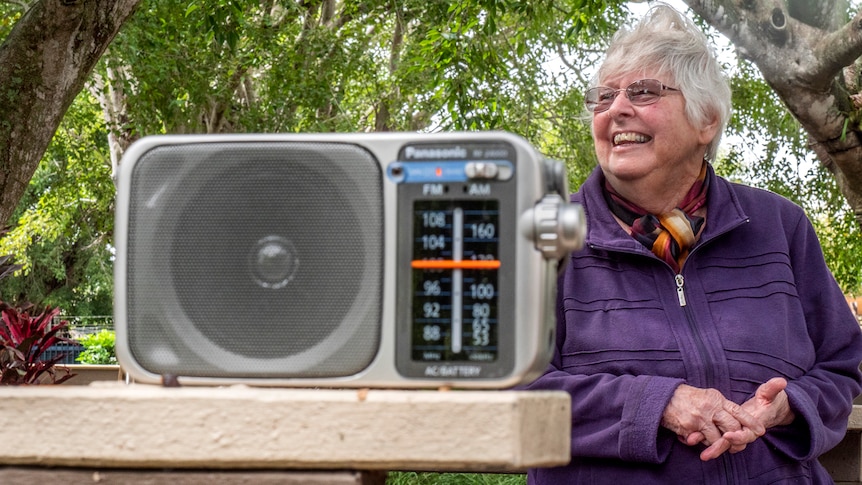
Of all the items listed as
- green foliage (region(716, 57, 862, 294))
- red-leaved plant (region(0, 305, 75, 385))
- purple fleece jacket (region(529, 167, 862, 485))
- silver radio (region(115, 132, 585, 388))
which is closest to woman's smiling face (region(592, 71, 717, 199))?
purple fleece jacket (region(529, 167, 862, 485))

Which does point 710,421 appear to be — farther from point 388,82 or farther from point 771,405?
point 388,82

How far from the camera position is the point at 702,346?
6.08 feet

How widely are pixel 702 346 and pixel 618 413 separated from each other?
0.21 meters

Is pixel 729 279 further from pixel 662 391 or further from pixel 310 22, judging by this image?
pixel 310 22

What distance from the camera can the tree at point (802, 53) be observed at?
213 inches

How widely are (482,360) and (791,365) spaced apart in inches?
46.5

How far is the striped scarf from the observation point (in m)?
1.98

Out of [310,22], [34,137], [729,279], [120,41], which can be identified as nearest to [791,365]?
[729,279]

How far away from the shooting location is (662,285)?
1.92m

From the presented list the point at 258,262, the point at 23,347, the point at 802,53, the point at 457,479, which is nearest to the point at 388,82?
the point at 802,53

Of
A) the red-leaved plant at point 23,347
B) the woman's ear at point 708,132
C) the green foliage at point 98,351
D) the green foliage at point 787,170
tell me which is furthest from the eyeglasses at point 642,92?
the green foliage at point 98,351

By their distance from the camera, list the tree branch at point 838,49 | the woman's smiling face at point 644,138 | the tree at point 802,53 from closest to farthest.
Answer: the woman's smiling face at point 644,138, the tree branch at point 838,49, the tree at point 802,53

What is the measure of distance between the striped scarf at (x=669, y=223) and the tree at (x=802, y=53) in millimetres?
3570

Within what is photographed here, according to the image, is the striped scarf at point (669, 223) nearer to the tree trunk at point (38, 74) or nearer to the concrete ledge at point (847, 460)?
the concrete ledge at point (847, 460)
